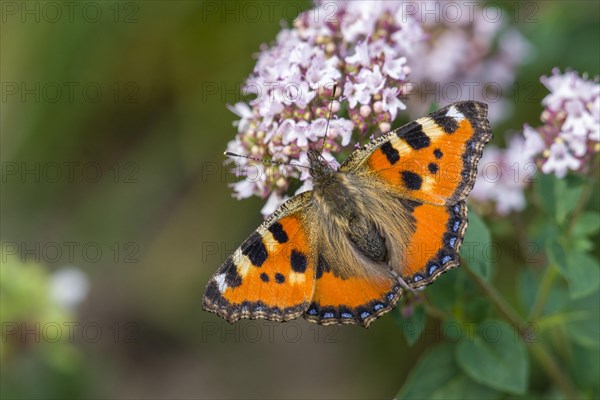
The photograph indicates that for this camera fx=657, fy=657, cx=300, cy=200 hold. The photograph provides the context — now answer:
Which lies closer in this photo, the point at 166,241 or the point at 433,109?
the point at 433,109

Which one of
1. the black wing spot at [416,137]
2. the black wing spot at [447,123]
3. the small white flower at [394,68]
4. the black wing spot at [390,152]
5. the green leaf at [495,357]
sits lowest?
the green leaf at [495,357]

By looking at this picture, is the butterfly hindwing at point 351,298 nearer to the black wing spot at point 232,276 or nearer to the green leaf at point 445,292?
the black wing spot at point 232,276

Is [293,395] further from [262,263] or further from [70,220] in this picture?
[262,263]

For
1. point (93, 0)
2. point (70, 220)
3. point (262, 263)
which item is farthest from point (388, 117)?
point (70, 220)

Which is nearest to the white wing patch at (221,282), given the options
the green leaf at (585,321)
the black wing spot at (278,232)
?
the black wing spot at (278,232)

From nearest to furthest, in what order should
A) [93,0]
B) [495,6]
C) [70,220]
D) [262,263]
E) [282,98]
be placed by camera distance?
1. [262,263]
2. [282,98]
3. [495,6]
4. [93,0]
5. [70,220]

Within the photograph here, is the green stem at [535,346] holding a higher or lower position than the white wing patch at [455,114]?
lower
